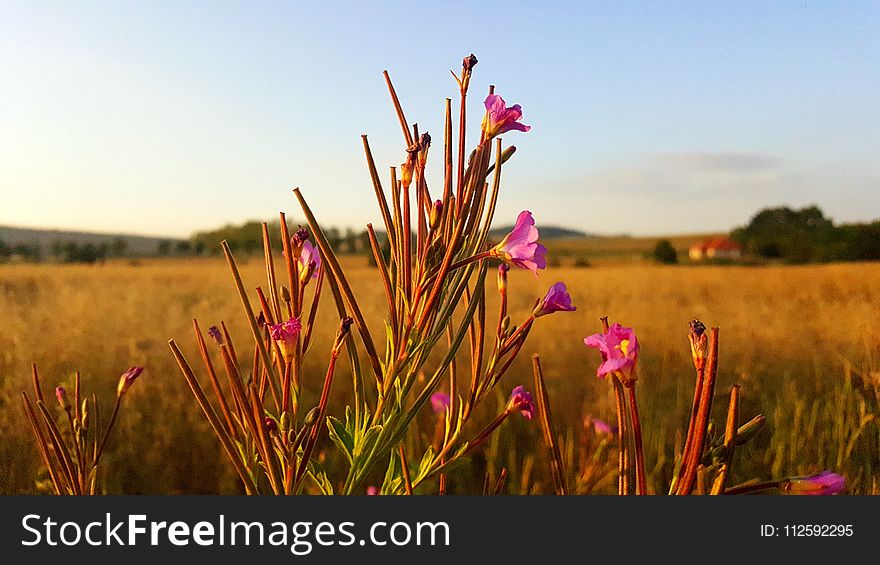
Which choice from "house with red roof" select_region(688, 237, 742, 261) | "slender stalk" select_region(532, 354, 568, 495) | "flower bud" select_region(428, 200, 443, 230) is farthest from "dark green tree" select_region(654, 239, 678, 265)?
"flower bud" select_region(428, 200, 443, 230)

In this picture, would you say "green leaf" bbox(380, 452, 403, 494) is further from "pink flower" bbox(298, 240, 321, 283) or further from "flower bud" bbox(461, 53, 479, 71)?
"flower bud" bbox(461, 53, 479, 71)

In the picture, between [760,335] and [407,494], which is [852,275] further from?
[407,494]

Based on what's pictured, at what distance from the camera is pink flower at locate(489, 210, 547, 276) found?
55 cm

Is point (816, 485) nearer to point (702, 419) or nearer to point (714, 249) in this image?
point (702, 419)

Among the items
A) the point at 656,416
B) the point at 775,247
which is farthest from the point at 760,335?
the point at 775,247

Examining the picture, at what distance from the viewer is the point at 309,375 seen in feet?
8.93

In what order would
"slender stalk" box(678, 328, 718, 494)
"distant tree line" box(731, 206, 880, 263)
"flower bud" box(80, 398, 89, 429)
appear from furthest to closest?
"distant tree line" box(731, 206, 880, 263) → "flower bud" box(80, 398, 89, 429) → "slender stalk" box(678, 328, 718, 494)

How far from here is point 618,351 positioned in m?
0.57

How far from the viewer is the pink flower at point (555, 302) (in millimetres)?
624

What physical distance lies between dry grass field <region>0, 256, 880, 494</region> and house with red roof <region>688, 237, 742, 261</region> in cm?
764

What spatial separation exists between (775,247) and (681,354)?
7.35 meters

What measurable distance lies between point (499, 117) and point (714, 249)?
14.3 m

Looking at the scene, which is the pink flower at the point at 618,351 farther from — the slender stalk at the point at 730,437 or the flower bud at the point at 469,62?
the flower bud at the point at 469,62

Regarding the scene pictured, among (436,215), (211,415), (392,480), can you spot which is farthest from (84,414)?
(436,215)
